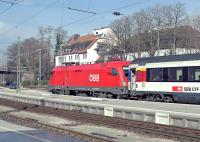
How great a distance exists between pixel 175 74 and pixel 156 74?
2.32 meters

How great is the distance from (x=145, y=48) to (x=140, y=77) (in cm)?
5058

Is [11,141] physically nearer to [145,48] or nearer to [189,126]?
[189,126]

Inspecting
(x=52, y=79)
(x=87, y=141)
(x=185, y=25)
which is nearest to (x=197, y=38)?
(x=185, y=25)

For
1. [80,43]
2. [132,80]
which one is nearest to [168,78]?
[132,80]

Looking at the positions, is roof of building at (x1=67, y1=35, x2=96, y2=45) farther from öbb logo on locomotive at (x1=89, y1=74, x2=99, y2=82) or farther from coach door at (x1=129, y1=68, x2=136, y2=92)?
coach door at (x1=129, y1=68, x2=136, y2=92)

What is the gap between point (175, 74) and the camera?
30875 mm

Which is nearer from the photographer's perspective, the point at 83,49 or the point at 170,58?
the point at 170,58

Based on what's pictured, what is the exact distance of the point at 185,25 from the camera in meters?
77.8

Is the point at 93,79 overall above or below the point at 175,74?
below

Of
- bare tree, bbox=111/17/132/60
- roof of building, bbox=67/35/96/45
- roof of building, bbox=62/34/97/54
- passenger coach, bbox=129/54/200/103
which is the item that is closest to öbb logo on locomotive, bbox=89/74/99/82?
passenger coach, bbox=129/54/200/103

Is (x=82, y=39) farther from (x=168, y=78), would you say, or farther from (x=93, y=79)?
(x=168, y=78)

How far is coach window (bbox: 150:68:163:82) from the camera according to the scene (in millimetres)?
32344

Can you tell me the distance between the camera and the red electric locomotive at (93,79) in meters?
39.5

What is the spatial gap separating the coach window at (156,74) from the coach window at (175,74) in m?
1.02
